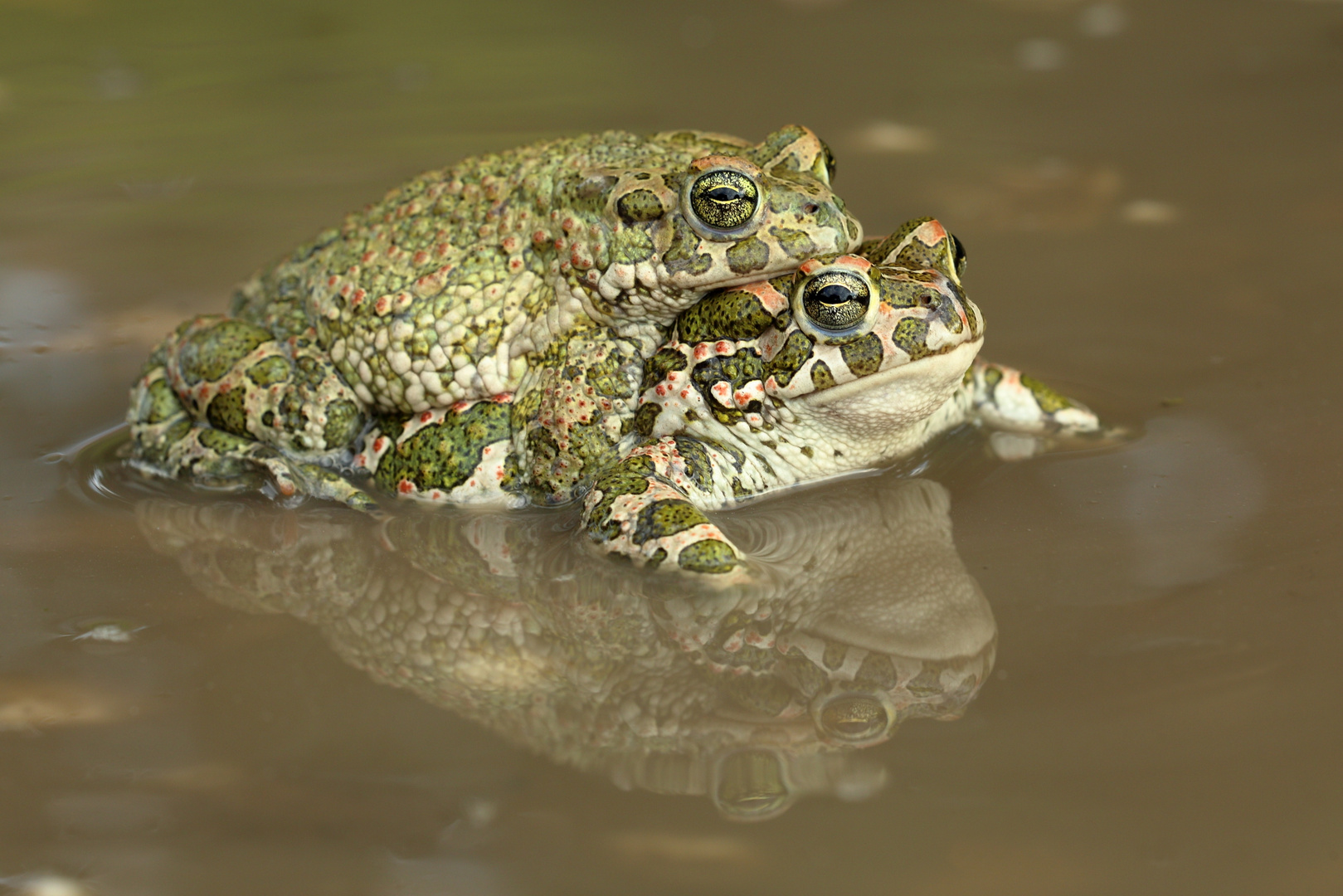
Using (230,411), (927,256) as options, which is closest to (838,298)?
(927,256)

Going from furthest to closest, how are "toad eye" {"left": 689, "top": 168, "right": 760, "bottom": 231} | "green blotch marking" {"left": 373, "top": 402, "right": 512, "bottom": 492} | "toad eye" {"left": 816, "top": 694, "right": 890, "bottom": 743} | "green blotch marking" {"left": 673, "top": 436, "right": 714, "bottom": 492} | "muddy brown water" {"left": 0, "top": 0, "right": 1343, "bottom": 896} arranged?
"green blotch marking" {"left": 373, "top": 402, "right": 512, "bottom": 492}
"green blotch marking" {"left": 673, "top": 436, "right": 714, "bottom": 492}
"toad eye" {"left": 689, "top": 168, "right": 760, "bottom": 231}
"toad eye" {"left": 816, "top": 694, "right": 890, "bottom": 743}
"muddy brown water" {"left": 0, "top": 0, "right": 1343, "bottom": 896}

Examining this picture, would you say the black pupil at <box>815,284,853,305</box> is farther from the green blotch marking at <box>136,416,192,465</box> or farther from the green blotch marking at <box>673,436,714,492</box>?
the green blotch marking at <box>136,416,192,465</box>

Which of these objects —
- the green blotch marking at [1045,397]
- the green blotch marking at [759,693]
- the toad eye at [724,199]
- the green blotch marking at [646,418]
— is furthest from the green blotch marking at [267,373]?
the green blotch marking at [1045,397]

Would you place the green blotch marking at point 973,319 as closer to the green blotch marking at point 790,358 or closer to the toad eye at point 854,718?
the green blotch marking at point 790,358

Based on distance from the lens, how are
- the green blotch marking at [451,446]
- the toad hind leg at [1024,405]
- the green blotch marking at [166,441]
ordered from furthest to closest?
1. the toad hind leg at [1024,405]
2. the green blotch marking at [166,441]
3. the green blotch marking at [451,446]

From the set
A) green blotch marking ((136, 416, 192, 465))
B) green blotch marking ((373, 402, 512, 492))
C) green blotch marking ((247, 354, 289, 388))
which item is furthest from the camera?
green blotch marking ((136, 416, 192, 465))

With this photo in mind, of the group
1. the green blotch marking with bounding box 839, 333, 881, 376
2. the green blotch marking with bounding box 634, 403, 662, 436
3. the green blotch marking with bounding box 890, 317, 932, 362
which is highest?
the green blotch marking with bounding box 890, 317, 932, 362

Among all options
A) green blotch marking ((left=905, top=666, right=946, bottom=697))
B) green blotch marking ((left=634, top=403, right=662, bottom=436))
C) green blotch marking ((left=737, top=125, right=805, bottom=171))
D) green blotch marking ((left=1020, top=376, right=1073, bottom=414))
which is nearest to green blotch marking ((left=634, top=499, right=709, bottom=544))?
Result: green blotch marking ((left=634, top=403, right=662, bottom=436))
